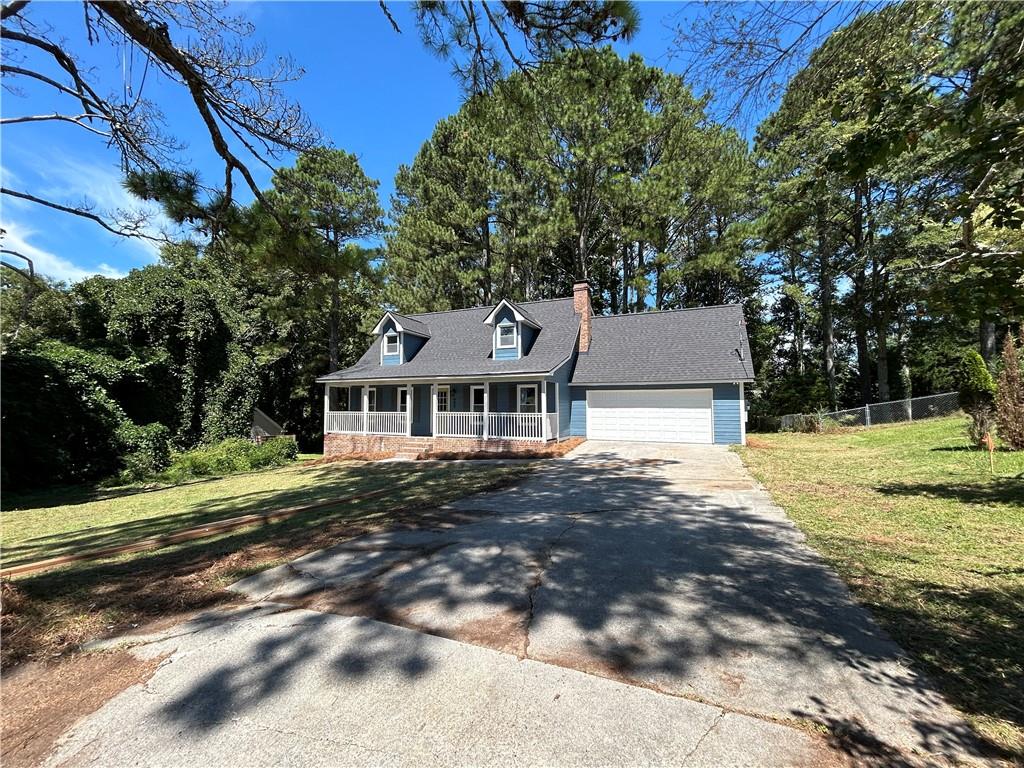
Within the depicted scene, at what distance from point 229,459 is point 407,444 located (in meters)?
6.06

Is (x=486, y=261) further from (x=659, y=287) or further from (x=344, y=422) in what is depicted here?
(x=344, y=422)

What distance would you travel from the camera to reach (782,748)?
81.0 inches

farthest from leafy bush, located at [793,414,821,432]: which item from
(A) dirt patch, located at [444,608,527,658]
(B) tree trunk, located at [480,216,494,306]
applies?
(A) dirt patch, located at [444,608,527,658]

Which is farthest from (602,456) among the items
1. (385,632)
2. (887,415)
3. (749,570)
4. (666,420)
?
(887,415)

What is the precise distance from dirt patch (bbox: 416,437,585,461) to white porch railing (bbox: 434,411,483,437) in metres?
1.19

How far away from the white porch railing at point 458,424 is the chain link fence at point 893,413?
1418 cm

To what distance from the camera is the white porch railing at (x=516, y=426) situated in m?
15.9

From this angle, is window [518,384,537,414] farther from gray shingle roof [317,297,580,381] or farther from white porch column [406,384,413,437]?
white porch column [406,384,413,437]

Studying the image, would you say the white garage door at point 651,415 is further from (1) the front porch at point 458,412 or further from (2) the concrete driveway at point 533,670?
(2) the concrete driveway at point 533,670

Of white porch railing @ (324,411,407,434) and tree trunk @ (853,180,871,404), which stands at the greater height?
tree trunk @ (853,180,871,404)

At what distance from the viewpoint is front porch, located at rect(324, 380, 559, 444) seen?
53.2 feet

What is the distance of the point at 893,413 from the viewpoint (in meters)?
20.0

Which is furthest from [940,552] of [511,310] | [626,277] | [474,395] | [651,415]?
[626,277]

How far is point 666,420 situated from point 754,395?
13.3 meters
